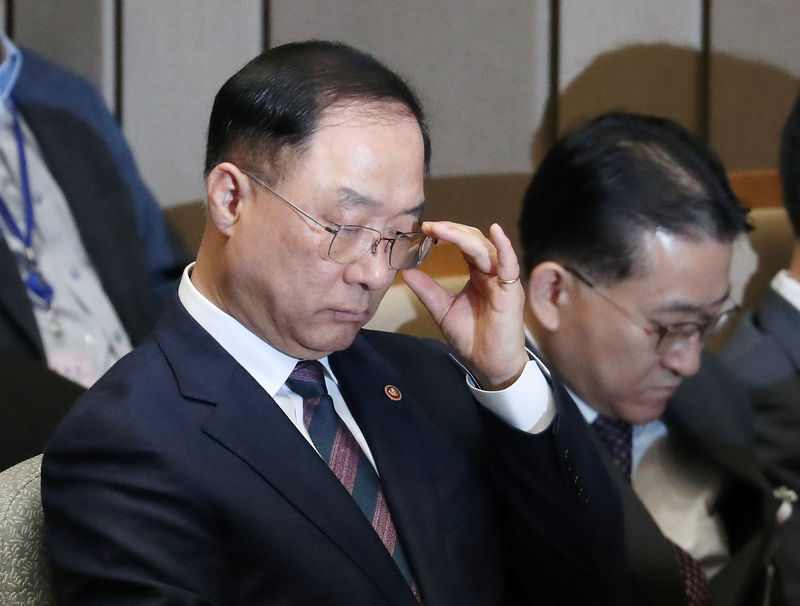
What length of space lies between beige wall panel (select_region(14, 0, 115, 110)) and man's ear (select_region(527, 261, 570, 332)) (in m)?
0.90

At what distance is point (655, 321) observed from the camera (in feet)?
4.50

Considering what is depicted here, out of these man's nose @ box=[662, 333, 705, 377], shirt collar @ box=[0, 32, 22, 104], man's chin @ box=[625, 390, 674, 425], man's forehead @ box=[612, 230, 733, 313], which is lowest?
man's chin @ box=[625, 390, 674, 425]

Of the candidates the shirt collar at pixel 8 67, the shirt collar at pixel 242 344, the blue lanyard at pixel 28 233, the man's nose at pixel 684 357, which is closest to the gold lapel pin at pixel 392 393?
the shirt collar at pixel 242 344

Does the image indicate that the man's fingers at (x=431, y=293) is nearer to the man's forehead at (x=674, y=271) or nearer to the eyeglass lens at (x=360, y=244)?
the eyeglass lens at (x=360, y=244)

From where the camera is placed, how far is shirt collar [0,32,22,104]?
1615 mm

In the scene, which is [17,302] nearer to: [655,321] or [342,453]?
[342,453]

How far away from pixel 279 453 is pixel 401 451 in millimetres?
168

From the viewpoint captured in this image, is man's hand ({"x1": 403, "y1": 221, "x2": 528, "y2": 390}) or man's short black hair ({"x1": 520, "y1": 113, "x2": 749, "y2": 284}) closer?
man's hand ({"x1": 403, "y1": 221, "x2": 528, "y2": 390})

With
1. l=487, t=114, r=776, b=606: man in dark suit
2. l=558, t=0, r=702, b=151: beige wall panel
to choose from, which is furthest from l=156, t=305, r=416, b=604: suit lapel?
l=558, t=0, r=702, b=151: beige wall panel

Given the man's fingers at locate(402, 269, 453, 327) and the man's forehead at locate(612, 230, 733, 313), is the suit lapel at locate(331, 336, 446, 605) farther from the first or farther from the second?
the man's forehead at locate(612, 230, 733, 313)

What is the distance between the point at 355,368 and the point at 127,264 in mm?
699

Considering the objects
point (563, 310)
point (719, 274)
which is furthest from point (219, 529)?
point (719, 274)

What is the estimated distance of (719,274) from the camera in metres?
1.38

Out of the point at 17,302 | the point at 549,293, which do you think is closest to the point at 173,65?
the point at 17,302
